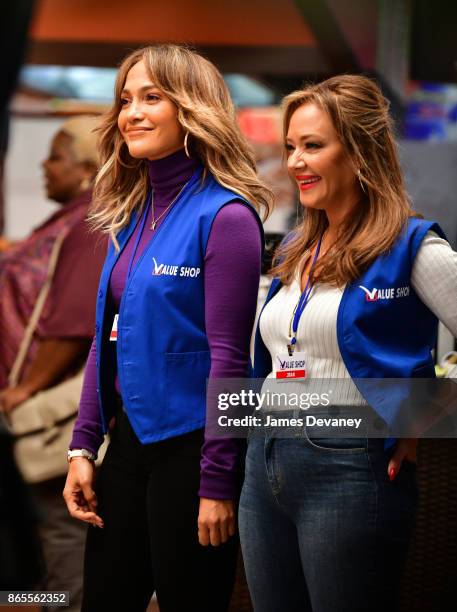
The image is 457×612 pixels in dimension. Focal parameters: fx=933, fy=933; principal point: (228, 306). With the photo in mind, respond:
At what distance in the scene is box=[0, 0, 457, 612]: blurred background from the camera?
13.2 ft

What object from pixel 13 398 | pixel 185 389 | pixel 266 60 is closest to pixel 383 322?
pixel 185 389

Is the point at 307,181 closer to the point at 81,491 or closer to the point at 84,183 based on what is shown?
the point at 81,491

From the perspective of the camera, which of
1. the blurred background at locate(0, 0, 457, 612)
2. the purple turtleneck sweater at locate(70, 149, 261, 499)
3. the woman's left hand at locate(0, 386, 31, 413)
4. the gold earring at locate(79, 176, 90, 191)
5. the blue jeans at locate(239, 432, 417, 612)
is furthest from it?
the blurred background at locate(0, 0, 457, 612)

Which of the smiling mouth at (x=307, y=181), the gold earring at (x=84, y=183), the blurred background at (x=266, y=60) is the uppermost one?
the blurred background at (x=266, y=60)

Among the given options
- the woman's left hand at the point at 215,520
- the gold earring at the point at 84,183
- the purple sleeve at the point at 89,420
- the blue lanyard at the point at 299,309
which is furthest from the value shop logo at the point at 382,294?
the gold earring at the point at 84,183

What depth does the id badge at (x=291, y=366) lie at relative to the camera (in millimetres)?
1771

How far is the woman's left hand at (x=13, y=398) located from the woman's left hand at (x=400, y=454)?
1.69 metres

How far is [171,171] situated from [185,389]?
46 cm

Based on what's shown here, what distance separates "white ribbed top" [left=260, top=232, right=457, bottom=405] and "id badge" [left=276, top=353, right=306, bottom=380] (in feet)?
0.03

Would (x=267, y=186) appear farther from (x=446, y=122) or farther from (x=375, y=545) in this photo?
(x=446, y=122)

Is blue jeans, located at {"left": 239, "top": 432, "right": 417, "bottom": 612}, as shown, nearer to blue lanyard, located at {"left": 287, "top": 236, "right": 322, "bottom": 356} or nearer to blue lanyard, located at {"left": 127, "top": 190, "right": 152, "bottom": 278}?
blue lanyard, located at {"left": 287, "top": 236, "right": 322, "bottom": 356}

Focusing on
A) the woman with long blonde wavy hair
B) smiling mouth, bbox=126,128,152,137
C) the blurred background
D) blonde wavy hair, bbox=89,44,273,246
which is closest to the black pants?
the woman with long blonde wavy hair

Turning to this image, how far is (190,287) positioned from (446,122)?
17.1 feet

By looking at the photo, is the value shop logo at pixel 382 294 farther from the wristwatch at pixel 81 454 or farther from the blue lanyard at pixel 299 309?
the wristwatch at pixel 81 454
